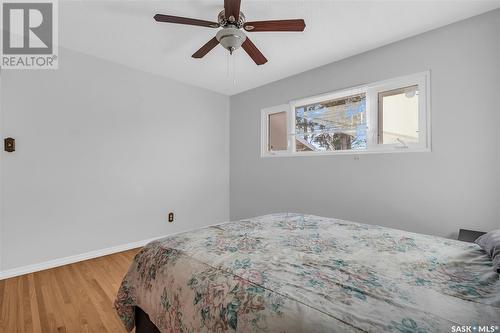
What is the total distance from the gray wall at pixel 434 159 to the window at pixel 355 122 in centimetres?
9

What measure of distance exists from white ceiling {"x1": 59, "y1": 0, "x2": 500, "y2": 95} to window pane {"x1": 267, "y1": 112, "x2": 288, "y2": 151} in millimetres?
729

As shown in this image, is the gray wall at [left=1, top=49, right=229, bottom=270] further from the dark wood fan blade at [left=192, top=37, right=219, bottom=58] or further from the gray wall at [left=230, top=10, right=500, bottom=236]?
the gray wall at [left=230, top=10, right=500, bottom=236]

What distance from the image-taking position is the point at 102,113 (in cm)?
282

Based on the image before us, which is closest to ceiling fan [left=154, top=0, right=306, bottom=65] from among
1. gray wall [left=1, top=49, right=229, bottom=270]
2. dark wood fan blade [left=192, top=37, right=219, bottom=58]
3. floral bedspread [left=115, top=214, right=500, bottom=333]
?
dark wood fan blade [left=192, top=37, right=219, bottom=58]

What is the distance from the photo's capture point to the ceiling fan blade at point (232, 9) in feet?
4.87

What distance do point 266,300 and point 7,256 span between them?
2805 mm

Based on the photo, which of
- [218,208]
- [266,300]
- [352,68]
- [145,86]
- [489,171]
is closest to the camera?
[266,300]

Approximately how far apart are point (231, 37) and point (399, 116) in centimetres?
191

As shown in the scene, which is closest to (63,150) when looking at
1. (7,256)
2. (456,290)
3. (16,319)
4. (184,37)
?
Result: (7,256)

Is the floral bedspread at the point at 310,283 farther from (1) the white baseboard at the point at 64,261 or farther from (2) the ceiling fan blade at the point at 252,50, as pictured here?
(1) the white baseboard at the point at 64,261

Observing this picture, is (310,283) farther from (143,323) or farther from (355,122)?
(355,122)

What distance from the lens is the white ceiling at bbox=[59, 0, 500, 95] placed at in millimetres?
1889

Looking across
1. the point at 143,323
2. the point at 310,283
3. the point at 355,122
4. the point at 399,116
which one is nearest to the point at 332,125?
the point at 355,122

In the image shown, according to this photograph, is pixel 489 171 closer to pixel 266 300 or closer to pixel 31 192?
pixel 266 300
